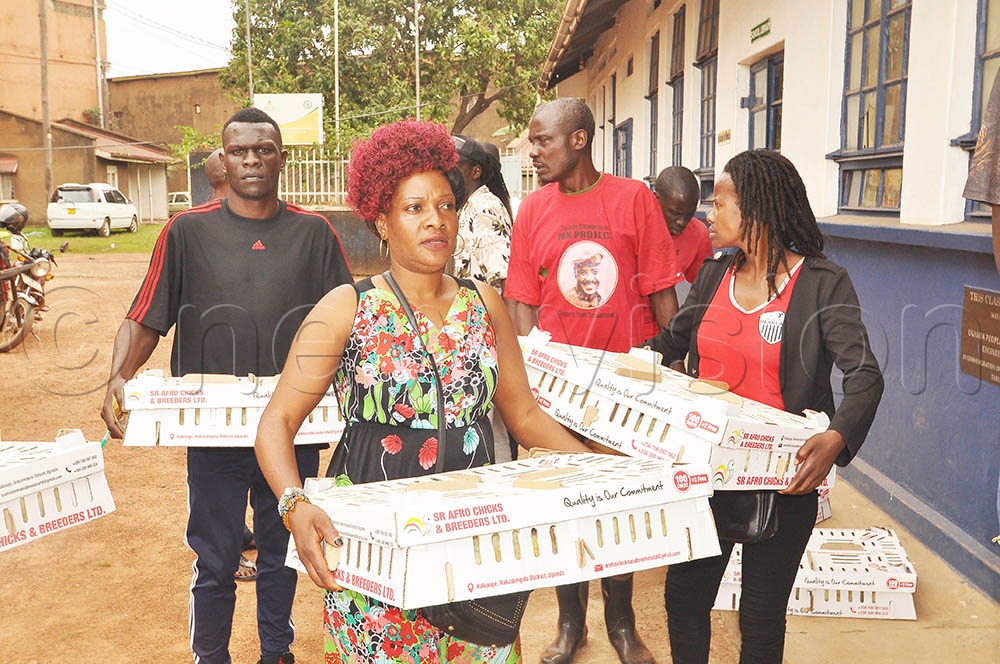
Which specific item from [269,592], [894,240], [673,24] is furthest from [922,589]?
[673,24]

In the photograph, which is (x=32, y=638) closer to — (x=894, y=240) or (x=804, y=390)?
(x=804, y=390)

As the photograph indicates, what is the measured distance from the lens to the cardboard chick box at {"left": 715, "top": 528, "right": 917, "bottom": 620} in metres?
4.13

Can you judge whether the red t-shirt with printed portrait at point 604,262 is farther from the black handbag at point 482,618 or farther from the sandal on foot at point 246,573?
the sandal on foot at point 246,573

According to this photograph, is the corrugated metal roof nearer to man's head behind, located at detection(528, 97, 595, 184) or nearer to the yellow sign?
the yellow sign

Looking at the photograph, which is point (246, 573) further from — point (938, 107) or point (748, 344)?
point (938, 107)

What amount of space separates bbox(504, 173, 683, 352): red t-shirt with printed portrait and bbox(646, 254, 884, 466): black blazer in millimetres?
1001

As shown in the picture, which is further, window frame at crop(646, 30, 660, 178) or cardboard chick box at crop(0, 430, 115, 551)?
window frame at crop(646, 30, 660, 178)

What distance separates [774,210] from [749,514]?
94 cm

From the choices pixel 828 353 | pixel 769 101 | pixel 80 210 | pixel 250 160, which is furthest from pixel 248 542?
pixel 80 210

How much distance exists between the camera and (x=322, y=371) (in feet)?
7.52

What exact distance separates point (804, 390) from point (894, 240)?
2717 mm

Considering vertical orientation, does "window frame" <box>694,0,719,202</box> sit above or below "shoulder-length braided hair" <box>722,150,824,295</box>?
above

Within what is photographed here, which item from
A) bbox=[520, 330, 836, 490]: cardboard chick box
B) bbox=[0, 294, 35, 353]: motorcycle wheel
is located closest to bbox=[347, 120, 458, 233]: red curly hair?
bbox=[520, 330, 836, 490]: cardboard chick box

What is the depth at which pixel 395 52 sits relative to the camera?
107 feet
